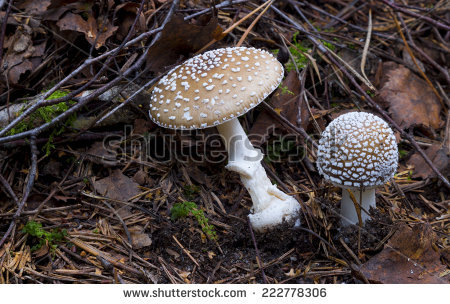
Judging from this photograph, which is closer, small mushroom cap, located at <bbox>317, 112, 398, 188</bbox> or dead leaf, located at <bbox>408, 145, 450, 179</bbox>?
small mushroom cap, located at <bbox>317, 112, 398, 188</bbox>

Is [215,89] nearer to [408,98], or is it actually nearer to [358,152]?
[358,152]

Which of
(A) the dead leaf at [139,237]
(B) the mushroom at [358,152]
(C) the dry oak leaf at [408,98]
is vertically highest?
(B) the mushroom at [358,152]

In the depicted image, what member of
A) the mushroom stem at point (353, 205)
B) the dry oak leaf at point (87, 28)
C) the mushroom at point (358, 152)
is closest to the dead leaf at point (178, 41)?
the dry oak leaf at point (87, 28)

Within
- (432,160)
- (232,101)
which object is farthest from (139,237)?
(432,160)

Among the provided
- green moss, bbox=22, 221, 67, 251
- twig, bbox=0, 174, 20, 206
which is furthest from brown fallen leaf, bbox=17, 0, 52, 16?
green moss, bbox=22, 221, 67, 251

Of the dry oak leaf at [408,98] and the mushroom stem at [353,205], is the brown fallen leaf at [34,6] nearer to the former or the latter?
the mushroom stem at [353,205]

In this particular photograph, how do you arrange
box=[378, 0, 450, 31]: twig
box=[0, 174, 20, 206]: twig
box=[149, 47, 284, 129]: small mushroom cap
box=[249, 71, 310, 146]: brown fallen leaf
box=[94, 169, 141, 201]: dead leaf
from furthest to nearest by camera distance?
box=[378, 0, 450, 31]: twig < box=[249, 71, 310, 146]: brown fallen leaf < box=[94, 169, 141, 201]: dead leaf < box=[0, 174, 20, 206]: twig < box=[149, 47, 284, 129]: small mushroom cap

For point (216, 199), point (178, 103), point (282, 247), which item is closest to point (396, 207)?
point (282, 247)

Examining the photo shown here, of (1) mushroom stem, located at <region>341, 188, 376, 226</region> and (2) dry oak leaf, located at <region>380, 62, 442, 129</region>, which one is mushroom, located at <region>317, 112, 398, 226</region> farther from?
(2) dry oak leaf, located at <region>380, 62, 442, 129</region>
